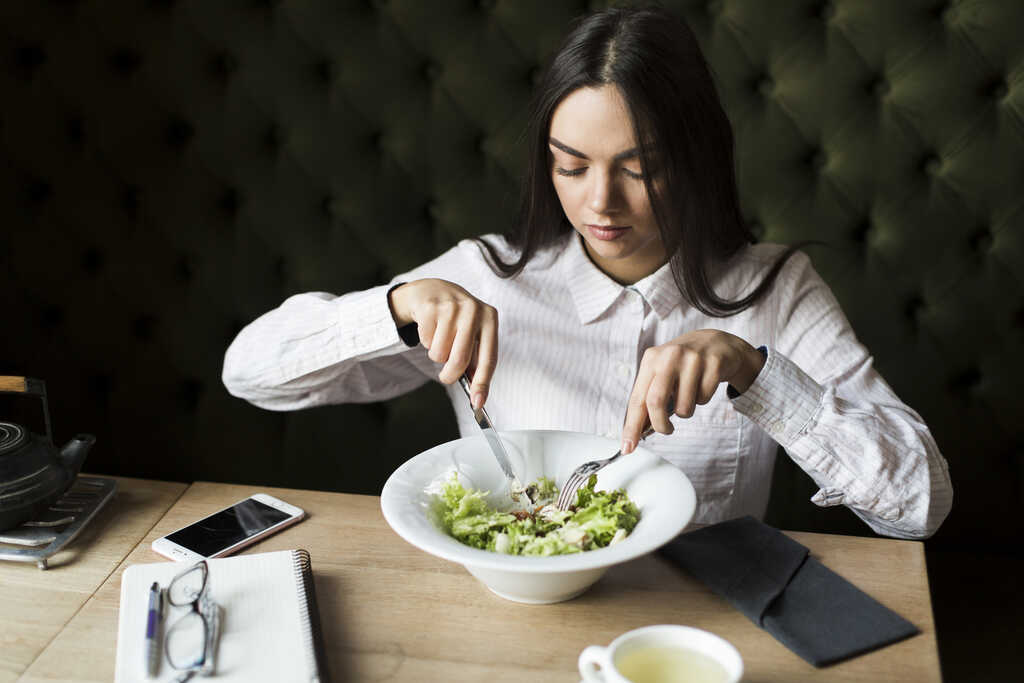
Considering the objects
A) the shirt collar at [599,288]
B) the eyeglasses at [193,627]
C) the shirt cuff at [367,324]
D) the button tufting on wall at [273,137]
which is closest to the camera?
the eyeglasses at [193,627]

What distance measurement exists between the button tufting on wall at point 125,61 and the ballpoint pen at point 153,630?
1318 mm

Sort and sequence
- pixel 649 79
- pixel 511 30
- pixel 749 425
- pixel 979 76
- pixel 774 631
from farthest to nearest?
pixel 511 30 < pixel 979 76 < pixel 749 425 < pixel 649 79 < pixel 774 631

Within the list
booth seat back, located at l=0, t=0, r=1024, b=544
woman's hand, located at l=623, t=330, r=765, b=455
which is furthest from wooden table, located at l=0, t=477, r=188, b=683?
booth seat back, located at l=0, t=0, r=1024, b=544

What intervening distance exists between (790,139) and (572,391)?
2.41 ft

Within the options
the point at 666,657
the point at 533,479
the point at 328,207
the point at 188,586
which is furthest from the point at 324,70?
the point at 666,657

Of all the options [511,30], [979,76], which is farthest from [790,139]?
[511,30]

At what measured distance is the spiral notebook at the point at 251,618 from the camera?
875 mm

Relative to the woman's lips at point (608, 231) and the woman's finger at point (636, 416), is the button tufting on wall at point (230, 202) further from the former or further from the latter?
the woman's finger at point (636, 416)

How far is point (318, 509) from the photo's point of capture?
4.04 feet

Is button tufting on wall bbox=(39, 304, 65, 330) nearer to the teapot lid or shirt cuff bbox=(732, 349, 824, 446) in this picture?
the teapot lid

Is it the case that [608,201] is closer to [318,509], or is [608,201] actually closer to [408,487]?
[408,487]

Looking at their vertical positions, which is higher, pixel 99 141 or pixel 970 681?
pixel 99 141

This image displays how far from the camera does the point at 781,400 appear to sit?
121 cm

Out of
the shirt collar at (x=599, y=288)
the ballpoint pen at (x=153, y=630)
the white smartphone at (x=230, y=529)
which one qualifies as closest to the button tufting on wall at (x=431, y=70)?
the shirt collar at (x=599, y=288)
